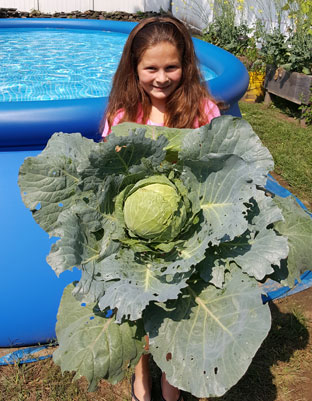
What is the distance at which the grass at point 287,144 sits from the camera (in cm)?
428

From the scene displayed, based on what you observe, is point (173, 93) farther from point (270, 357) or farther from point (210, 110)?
point (270, 357)

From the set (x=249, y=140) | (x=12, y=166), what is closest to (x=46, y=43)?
(x=12, y=166)

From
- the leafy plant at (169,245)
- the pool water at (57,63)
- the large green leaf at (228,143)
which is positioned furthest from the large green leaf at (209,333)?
the pool water at (57,63)

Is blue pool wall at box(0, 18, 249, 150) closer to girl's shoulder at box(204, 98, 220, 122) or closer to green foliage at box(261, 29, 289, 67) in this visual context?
girl's shoulder at box(204, 98, 220, 122)

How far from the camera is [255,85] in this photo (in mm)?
6746

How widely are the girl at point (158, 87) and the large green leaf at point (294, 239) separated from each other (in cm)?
82

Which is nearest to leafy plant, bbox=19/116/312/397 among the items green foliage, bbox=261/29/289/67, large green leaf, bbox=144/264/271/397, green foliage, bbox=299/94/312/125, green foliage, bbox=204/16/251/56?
large green leaf, bbox=144/264/271/397

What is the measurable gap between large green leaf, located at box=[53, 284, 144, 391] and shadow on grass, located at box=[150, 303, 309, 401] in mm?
1062

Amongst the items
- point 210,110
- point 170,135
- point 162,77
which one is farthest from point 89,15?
point 170,135

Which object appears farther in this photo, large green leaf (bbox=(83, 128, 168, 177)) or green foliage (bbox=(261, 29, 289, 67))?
green foliage (bbox=(261, 29, 289, 67))

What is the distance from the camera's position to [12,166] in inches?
91.3

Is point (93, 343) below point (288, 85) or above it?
above

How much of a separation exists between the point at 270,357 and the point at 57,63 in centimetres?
519

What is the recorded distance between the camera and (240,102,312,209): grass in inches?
169
